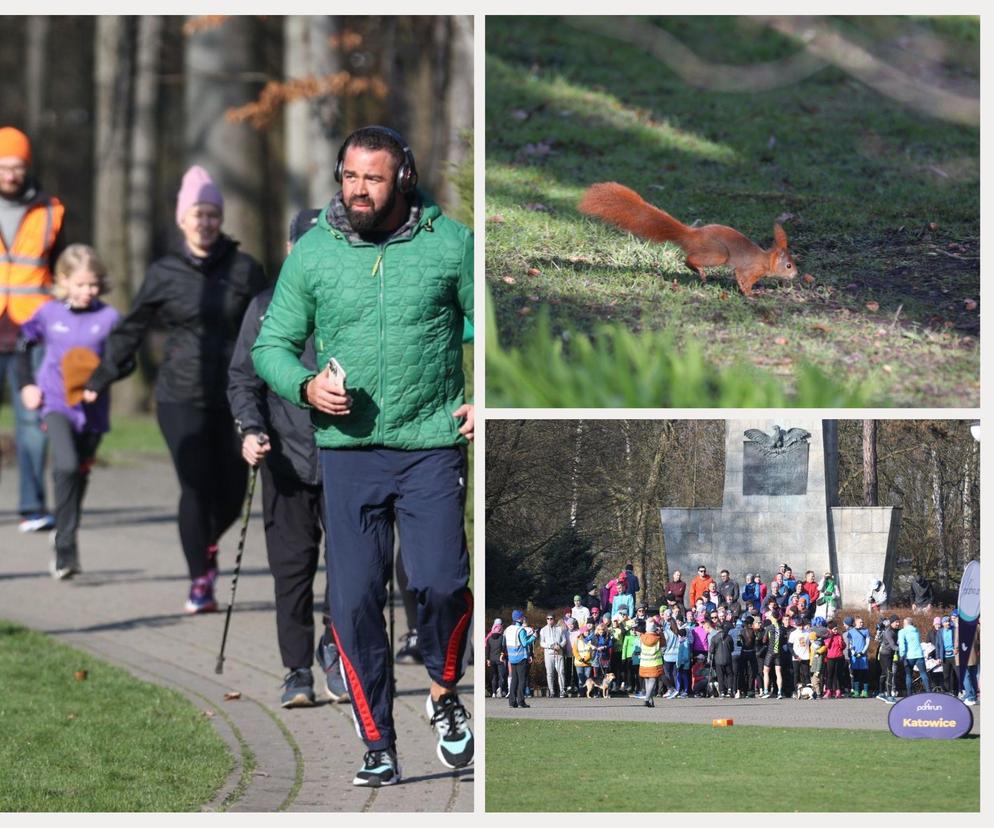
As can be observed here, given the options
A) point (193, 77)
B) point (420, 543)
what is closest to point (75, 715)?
point (420, 543)

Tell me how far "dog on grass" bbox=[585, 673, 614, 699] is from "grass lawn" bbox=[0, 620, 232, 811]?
1.40 m

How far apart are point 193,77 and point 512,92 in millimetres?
13928

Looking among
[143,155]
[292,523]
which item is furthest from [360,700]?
[143,155]

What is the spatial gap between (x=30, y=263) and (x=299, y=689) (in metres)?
3.67

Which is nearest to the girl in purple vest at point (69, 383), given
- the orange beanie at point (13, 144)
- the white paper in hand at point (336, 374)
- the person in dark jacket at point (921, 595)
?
the orange beanie at point (13, 144)

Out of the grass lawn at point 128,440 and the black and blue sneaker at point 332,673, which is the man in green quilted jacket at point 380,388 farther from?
the grass lawn at point 128,440

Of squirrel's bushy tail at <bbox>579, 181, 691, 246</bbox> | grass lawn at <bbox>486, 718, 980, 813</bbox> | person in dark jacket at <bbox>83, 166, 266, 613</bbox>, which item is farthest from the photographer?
person in dark jacket at <bbox>83, 166, 266, 613</bbox>

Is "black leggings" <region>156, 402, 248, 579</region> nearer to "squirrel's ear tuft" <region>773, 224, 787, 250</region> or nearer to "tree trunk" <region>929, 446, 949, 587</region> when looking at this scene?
"squirrel's ear tuft" <region>773, 224, 787, 250</region>

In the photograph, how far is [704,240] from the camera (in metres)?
5.52

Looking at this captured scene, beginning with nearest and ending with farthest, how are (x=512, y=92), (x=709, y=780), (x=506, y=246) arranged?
(x=709, y=780), (x=506, y=246), (x=512, y=92)

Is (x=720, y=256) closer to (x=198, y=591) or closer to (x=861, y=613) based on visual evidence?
(x=861, y=613)

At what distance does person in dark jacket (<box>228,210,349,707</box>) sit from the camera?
7016mm

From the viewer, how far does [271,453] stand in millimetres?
7152

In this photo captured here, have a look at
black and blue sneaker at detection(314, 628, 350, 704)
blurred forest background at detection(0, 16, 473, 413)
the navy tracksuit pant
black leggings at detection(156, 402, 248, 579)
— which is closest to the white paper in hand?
the navy tracksuit pant
